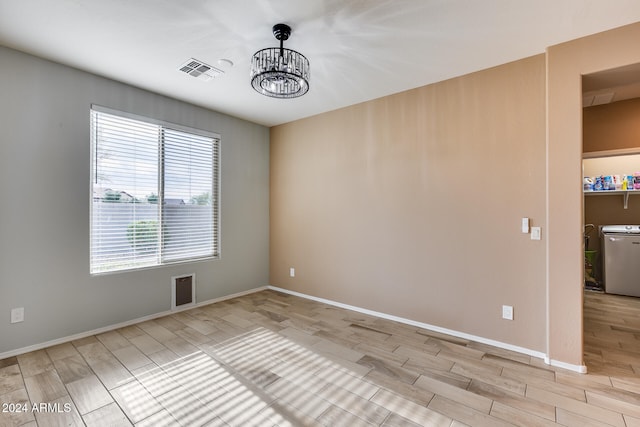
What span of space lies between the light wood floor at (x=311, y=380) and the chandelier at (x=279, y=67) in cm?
237

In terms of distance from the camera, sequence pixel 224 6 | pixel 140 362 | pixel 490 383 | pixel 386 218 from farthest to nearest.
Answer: pixel 386 218 < pixel 140 362 < pixel 490 383 < pixel 224 6

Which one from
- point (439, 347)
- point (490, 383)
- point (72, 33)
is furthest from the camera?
point (439, 347)

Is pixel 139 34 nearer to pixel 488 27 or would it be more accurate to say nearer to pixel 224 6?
pixel 224 6

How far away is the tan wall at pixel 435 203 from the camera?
2.67 meters

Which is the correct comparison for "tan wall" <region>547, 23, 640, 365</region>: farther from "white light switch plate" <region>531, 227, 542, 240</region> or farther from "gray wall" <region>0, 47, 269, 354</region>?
"gray wall" <region>0, 47, 269, 354</region>

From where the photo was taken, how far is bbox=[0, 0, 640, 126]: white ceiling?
6.62 ft

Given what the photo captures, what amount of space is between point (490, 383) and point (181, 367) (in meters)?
2.49

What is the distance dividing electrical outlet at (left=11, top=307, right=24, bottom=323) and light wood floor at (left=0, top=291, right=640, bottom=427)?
0.35 m

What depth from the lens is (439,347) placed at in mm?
2762

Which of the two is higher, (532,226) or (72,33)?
(72,33)

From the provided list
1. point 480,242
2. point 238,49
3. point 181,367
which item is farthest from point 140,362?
point 480,242

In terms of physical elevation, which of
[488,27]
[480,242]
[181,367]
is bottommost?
[181,367]

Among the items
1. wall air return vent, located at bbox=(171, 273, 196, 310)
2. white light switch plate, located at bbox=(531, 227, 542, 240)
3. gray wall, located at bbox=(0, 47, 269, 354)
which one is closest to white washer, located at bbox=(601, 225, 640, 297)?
white light switch plate, located at bbox=(531, 227, 542, 240)

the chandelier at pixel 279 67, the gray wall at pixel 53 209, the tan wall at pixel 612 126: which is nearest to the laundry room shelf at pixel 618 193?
the tan wall at pixel 612 126
